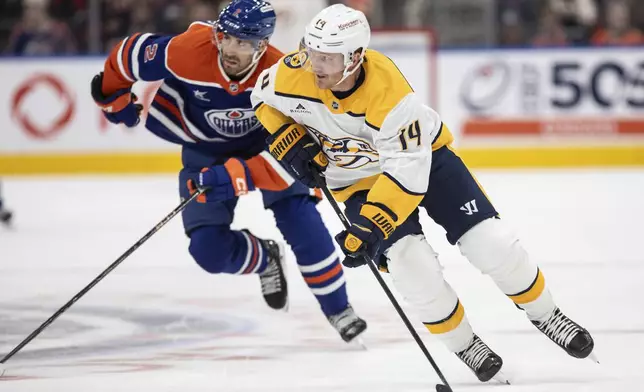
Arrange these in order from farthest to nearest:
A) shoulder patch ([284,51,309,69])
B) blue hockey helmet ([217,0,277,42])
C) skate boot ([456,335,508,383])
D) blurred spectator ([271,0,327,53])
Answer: blurred spectator ([271,0,327,53])
blue hockey helmet ([217,0,277,42])
shoulder patch ([284,51,309,69])
skate boot ([456,335,508,383])

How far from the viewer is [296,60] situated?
324 centimetres

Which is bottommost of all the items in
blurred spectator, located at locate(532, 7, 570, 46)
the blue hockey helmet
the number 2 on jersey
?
blurred spectator, located at locate(532, 7, 570, 46)

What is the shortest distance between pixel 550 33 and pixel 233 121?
538 cm

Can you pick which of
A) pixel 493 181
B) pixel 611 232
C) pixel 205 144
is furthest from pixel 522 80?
pixel 205 144

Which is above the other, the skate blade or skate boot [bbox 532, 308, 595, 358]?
skate boot [bbox 532, 308, 595, 358]

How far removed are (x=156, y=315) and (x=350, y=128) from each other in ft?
4.67

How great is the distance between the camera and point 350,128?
3133mm

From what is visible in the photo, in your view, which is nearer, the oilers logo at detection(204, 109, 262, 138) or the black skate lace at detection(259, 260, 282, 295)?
the oilers logo at detection(204, 109, 262, 138)

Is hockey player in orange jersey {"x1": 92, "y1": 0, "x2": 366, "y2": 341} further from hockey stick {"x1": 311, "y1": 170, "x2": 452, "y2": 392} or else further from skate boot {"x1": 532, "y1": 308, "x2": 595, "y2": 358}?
skate boot {"x1": 532, "y1": 308, "x2": 595, "y2": 358}

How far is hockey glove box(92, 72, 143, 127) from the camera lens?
3906 mm

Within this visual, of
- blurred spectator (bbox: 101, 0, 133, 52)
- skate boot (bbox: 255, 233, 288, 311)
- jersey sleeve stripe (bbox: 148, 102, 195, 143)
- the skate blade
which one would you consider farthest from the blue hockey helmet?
blurred spectator (bbox: 101, 0, 133, 52)

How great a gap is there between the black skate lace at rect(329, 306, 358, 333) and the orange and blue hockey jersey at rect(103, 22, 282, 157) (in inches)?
26.7

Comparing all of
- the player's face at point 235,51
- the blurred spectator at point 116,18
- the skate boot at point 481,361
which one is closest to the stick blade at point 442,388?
the skate boot at point 481,361

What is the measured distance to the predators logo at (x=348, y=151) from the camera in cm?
318
